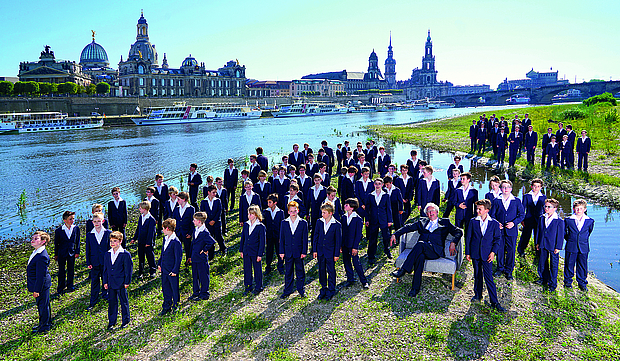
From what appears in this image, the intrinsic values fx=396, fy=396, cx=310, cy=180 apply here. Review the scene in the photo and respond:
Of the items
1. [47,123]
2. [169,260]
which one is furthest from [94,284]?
[47,123]

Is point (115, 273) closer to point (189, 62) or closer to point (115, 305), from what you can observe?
point (115, 305)

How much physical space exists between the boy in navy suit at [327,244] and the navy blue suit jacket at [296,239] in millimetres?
211

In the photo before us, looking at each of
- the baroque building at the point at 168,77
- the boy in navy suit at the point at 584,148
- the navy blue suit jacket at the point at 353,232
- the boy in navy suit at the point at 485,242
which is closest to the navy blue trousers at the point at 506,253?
the boy in navy suit at the point at 485,242

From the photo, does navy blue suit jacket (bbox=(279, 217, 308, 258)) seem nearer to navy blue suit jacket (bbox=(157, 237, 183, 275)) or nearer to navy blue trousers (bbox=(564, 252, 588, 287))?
navy blue suit jacket (bbox=(157, 237, 183, 275))

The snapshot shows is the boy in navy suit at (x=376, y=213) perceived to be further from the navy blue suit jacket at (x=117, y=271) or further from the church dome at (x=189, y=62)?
the church dome at (x=189, y=62)

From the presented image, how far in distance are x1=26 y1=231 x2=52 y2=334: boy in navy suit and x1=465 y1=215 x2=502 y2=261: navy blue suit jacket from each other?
718 centimetres

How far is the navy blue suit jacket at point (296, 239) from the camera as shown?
24.0 feet

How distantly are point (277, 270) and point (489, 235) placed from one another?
4543mm

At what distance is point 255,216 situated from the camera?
738cm

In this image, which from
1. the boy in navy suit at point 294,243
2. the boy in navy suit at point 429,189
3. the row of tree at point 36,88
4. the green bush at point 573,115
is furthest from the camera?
the row of tree at point 36,88

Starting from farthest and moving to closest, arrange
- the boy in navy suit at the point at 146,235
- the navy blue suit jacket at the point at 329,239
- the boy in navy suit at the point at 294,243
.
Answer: the boy in navy suit at the point at 146,235
the boy in navy suit at the point at 294,243
the navy blue suit jacket at the point at 329,239

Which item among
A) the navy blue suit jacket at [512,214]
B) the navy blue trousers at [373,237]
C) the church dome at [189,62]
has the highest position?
A: the church dome at [189,62]

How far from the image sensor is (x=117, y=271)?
253 inches

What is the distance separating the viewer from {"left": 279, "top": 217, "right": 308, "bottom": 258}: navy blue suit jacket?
24.0 feet
